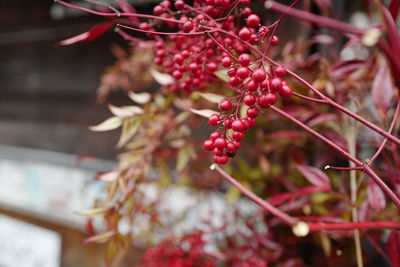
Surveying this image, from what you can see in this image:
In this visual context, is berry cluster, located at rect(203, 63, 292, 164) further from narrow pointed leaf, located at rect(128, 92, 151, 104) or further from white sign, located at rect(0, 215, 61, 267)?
white sign, located at rect(0, 215, 61, 267)

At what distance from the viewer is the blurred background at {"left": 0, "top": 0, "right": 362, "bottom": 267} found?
4.06ft

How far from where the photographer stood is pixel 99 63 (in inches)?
50.0

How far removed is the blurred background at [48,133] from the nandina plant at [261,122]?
18.8 inches

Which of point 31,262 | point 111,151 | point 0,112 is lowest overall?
point 31,262

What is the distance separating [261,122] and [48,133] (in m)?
1.10

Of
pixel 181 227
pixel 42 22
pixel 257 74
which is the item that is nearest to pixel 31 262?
pixel 181 227

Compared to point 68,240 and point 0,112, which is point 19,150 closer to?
point 0,112

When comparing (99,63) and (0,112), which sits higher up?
(99,63)

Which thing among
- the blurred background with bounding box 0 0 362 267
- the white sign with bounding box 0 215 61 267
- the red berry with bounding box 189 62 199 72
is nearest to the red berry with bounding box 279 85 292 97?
the red berry with bounding box 189 62 199 72

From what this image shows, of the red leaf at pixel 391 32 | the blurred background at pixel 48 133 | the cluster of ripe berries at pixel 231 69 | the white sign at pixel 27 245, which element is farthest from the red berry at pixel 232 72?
the white sign at pixel 27 245

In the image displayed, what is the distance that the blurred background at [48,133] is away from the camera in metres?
1.24

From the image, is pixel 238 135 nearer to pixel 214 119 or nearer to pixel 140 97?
pixel 214 119

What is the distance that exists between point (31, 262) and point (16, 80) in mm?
Answer: 806

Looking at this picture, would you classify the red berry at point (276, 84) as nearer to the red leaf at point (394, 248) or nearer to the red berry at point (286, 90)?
the red berry at point (286, 90)
